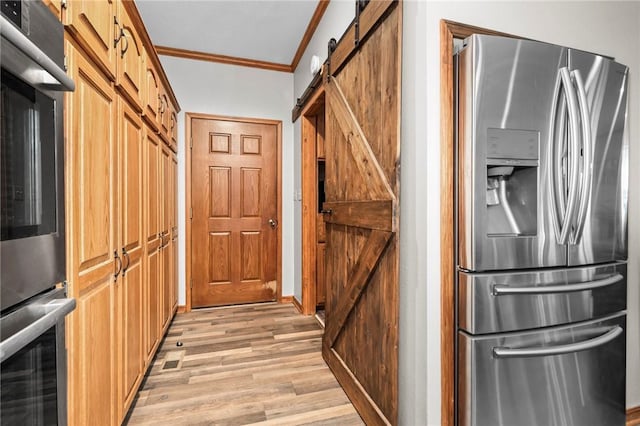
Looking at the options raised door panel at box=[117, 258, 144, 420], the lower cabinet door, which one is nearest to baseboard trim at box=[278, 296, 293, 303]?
raised door panel at box=[117, 258, 144, 420]

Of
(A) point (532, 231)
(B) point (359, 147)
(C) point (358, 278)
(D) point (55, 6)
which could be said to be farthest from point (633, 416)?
(D) point (55, 6)

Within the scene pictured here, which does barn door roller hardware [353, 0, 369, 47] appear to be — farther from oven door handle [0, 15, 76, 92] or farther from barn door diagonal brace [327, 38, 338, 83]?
oven door handle [0, 15, 76, 92]

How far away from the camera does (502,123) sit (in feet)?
3.94

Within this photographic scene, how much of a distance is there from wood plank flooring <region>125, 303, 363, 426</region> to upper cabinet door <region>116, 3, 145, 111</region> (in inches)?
67.5

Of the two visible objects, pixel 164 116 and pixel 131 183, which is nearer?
pixel 131 183

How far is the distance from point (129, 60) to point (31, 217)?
1.20 metres

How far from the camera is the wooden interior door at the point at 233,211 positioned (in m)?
3.48

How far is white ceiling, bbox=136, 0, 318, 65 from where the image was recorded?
258 cm

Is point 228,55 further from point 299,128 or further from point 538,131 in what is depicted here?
point 538,131

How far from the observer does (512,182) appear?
1.30m

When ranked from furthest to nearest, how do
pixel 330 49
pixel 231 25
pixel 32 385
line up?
1. pixel 231 25
2. pixel 330 49
3. pixel 32 385

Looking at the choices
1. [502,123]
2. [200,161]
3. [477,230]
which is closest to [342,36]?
[502,123]

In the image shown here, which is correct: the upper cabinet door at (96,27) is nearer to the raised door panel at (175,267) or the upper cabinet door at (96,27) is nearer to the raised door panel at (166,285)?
the raised door panel at (166,285)

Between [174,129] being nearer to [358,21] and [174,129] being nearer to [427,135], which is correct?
[358,21]
